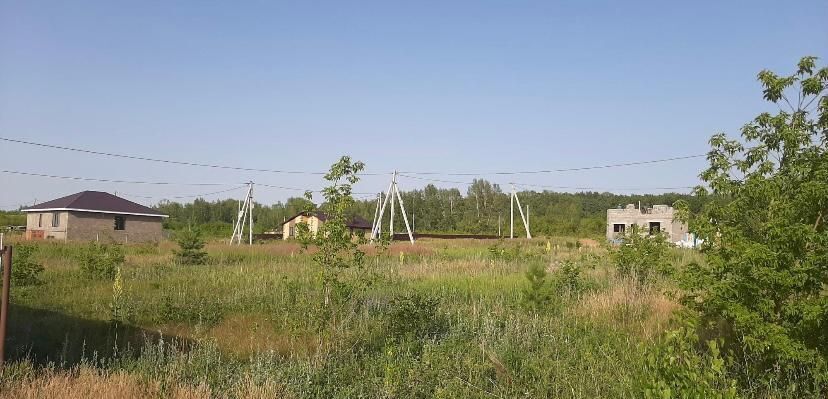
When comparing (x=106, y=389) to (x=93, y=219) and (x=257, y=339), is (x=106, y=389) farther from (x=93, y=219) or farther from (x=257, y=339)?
(x=93, y=219)

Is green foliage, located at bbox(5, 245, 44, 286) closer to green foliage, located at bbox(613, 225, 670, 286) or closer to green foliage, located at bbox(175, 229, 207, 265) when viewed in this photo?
green foliage, located at bbox(175, 229, 207, 265)

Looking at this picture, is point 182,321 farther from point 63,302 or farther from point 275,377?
point 275,377

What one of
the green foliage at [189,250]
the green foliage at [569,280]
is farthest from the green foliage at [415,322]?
the green foliage at [189,250]

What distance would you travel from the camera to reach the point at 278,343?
24.4 ft

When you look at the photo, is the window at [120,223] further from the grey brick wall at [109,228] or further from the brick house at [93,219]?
the grey brick wall at [109,228]

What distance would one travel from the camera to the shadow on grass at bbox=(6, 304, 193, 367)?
21.1ft

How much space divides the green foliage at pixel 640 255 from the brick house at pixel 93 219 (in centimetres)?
3173

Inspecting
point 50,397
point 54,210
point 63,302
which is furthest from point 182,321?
point 54,210

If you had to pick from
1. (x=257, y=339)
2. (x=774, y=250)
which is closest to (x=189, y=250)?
(x=257, y=339)

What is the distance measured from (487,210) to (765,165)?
78.0 m

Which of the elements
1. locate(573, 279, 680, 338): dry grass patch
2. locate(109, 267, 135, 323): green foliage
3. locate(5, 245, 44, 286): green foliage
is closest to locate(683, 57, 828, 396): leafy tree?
locate(573, 279, 680, 338): dry grass patch

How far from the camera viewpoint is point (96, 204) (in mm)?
37875

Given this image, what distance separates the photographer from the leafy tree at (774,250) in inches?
189

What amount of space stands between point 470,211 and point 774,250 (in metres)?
79.2
